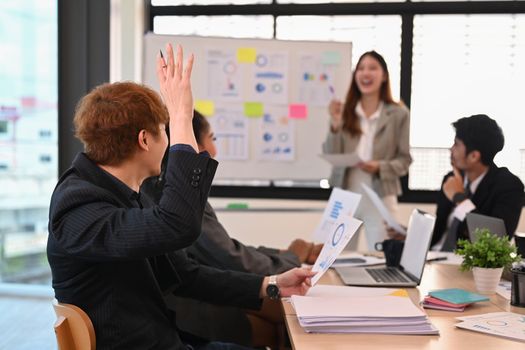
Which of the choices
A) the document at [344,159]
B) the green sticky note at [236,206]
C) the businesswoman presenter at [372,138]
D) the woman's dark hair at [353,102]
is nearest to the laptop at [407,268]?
the document at [344,159]

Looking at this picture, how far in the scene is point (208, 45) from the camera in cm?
430

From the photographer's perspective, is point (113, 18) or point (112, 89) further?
point (113, 18)

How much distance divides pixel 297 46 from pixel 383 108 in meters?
0.78

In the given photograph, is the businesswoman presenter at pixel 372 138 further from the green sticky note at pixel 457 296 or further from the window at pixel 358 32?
the green sticky note at pixel 457 296

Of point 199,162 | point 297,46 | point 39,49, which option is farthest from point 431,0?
point 199,162

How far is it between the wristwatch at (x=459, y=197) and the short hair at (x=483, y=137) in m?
0.18

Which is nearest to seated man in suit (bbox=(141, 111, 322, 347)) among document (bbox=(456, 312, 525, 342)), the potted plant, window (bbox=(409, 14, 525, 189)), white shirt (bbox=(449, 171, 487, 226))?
the potted plant

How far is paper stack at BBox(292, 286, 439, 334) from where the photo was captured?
1.44 m

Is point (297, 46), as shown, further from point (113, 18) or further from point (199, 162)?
point (199, 162)

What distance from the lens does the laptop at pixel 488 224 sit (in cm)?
215

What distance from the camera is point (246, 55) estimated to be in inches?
169

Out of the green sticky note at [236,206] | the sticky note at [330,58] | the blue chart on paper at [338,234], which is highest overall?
the sticky note at [330,58]

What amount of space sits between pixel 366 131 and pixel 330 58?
2.09 ft

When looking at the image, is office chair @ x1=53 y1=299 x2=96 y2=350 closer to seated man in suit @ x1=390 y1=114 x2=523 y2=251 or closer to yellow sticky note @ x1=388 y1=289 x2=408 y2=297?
yellow sticky note @ x1=388 y1=289 x2=408 y2=297
